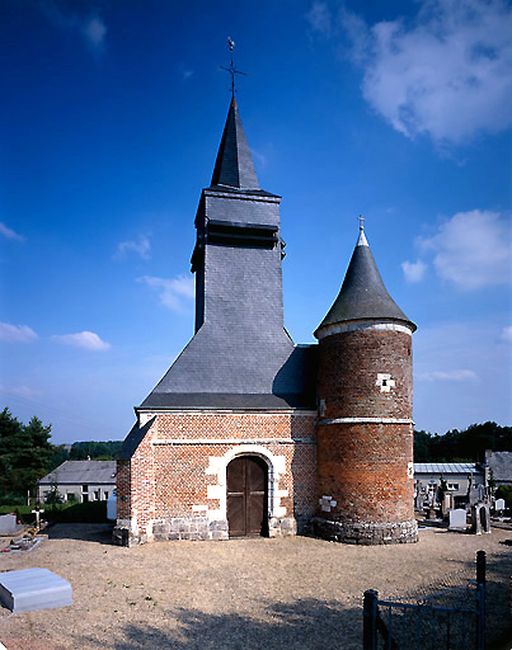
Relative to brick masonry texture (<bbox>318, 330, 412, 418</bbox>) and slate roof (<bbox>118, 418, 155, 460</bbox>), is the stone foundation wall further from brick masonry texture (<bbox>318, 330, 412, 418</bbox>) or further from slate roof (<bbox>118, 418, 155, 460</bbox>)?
slate roof (<bbox>118, 418, 155, 460</bbox>)

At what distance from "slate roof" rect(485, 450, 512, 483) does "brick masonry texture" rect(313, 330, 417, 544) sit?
2861 cm

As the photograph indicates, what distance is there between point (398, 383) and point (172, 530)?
24.5 feet

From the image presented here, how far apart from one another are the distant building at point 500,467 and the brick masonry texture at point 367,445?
2655cm

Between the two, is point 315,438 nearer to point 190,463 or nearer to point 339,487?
point 339,487

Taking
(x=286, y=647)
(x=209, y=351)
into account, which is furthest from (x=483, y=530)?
(x=286, y=647)

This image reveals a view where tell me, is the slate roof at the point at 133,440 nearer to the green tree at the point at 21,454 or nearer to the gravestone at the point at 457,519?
the gravestone at the point at 457,519

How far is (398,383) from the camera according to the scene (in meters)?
14.8

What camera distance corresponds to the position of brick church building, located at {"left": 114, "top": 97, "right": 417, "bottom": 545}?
46.4ft

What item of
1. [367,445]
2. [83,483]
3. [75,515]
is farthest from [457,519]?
[83,483]

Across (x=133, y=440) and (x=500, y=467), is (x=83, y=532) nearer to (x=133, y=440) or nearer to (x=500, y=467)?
(x=133, y=440)

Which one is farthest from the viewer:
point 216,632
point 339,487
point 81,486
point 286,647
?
point 81,486

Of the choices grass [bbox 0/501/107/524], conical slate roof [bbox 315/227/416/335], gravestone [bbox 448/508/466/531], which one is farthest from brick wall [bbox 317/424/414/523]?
grass [bbox 0/501/107/524]

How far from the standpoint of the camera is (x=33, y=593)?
26.6 feet

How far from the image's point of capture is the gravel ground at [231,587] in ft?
23.2
